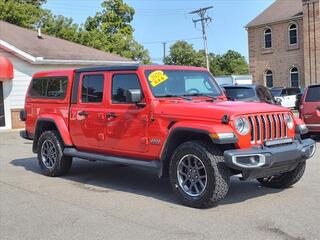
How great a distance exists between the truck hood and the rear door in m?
6.67

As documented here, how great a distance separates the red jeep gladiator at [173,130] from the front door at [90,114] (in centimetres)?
2

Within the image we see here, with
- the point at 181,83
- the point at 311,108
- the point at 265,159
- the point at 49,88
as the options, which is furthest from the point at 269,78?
the point at 265,159

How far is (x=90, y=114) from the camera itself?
8.76m

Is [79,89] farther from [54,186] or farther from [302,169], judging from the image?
[302,169]

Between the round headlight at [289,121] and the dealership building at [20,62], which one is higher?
the dealership building at [20,62]

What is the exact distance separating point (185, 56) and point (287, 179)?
7765 centimetres

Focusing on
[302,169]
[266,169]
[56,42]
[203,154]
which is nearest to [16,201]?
[203,154]

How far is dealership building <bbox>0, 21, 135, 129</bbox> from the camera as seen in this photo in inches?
903

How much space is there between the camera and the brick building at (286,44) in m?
41.8

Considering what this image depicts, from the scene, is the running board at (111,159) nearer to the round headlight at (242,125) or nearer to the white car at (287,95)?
the round headlight at (242,125)

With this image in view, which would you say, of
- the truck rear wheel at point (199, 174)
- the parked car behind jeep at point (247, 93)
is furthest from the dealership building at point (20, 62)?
the truck rear wheel at point (199, 174)

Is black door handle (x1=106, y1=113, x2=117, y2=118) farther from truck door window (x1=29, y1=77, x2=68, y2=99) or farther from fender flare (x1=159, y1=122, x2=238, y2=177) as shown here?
truck door window (x1=29, y1=77, x2=68, y2=99)

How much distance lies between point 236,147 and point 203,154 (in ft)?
1.42

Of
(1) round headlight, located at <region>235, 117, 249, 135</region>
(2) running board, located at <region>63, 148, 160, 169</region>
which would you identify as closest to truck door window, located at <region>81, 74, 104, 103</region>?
(2) running board, located at <region>63, 148, 160, 169</region>
